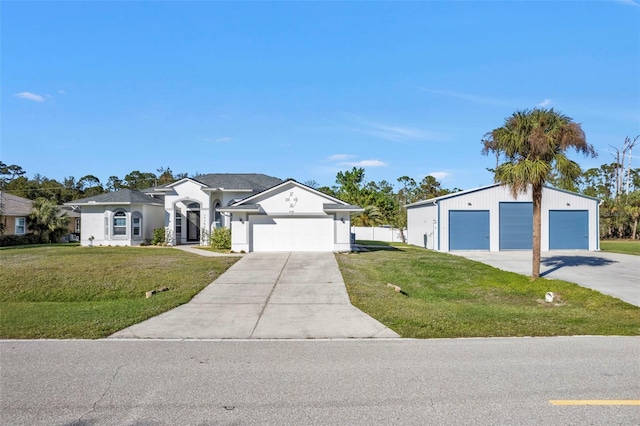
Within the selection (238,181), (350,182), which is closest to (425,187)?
(350,182)

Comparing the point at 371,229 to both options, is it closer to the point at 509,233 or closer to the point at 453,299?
the point at 509,233

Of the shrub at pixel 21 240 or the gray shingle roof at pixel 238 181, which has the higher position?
the gray shingle roof at pixel 238 181

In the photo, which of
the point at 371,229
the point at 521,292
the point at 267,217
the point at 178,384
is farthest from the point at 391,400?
the point at 371,229

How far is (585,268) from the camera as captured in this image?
19062mm

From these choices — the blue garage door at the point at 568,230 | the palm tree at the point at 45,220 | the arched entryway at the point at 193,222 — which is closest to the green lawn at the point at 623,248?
the blue garage door at the point at 568,230

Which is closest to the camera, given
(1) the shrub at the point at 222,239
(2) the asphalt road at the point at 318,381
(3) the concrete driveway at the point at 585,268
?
(2) the asphalt road at the point at 318,381

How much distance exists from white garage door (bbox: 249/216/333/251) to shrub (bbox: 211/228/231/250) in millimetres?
2098

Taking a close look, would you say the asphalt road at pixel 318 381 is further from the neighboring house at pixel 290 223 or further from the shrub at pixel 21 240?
the shrub at pixel 21 240

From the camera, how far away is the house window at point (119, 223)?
27.5m

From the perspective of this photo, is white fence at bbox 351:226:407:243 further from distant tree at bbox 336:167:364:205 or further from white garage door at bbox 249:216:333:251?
white garage door at bbox 249:216:333:251

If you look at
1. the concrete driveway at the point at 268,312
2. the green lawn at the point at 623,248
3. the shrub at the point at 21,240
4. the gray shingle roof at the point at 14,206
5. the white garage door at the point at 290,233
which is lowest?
the concrete driveway at the point at 268,312

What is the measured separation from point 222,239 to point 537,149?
52.1 ft

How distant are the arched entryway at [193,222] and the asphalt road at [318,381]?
2107 cm

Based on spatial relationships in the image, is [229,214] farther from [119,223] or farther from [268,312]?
[268,312]
